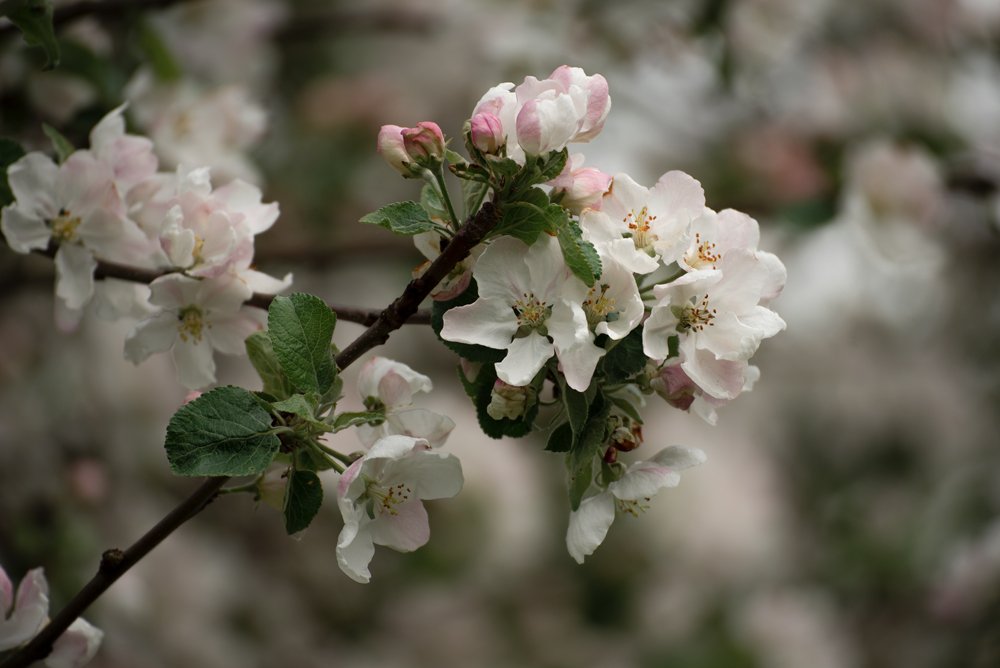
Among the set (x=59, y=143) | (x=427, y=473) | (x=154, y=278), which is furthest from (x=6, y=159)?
(x=427, y=473)

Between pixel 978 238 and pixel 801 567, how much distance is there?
2.78 ft

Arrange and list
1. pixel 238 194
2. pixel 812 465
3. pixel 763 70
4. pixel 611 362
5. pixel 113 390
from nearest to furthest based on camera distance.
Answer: pixel 611 362 < pixel 238 194 < pixel 113 390 < pixel 763 70 < pixel 812 465

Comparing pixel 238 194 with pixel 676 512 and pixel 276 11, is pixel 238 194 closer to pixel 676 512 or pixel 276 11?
pixel 276 11

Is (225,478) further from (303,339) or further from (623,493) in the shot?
(623,493)

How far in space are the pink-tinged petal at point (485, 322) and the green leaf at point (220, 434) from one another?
110mm

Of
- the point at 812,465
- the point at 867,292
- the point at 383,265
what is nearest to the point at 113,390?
the point at 383,265

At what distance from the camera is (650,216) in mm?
580

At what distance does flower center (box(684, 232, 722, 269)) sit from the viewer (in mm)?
572

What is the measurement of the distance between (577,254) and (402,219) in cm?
10

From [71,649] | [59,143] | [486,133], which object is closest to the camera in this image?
[486,133]

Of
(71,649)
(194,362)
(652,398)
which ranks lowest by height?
(652,398)

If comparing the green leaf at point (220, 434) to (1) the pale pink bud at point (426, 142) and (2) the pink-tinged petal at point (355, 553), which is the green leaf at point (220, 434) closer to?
(2) the pink-tinged petal at point (355, 553)

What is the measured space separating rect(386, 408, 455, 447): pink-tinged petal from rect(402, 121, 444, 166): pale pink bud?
145 millimetres

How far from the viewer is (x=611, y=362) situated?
0.56 m
